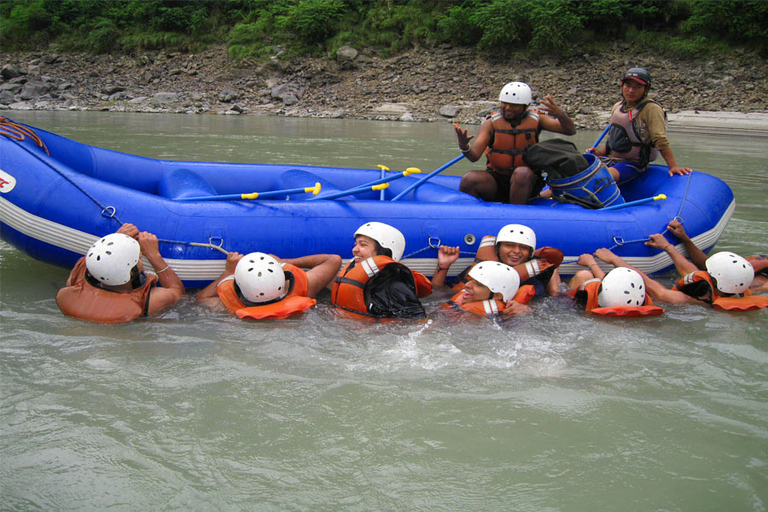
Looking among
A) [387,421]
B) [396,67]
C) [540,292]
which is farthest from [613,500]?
[396,67]

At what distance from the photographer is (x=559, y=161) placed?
4.50 m

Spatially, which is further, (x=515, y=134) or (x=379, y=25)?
(x=379, y=25)

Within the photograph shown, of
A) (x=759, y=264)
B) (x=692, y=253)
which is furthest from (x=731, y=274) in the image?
(x=759, y=264)

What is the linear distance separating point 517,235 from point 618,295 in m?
0.66

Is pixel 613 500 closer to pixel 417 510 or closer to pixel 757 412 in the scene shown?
pixel 417 510

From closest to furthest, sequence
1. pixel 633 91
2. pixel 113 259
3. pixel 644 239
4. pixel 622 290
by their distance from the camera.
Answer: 1. pixel 113 259
2. pixel 622 290
3. pixel 644 239
4. pixel 633 91

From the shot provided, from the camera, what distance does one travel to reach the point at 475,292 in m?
3.65

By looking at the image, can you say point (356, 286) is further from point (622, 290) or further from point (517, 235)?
point (622, 290)

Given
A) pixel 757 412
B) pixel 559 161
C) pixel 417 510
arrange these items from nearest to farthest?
pixel 417 510, pixel 757 412, pixel 559 161

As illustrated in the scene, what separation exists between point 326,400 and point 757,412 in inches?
71.1

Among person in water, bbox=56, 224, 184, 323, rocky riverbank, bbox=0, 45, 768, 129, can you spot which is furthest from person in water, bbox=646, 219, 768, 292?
rocky riverbank, bbox=0, 45, 768, 129

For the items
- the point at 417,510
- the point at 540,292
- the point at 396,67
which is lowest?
the point at 417,510

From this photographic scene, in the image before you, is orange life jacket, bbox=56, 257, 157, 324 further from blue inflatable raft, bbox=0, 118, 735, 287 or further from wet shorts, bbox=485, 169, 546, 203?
wet shorts, bbox=485, 169, 546, 203

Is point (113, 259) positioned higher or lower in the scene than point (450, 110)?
lower
